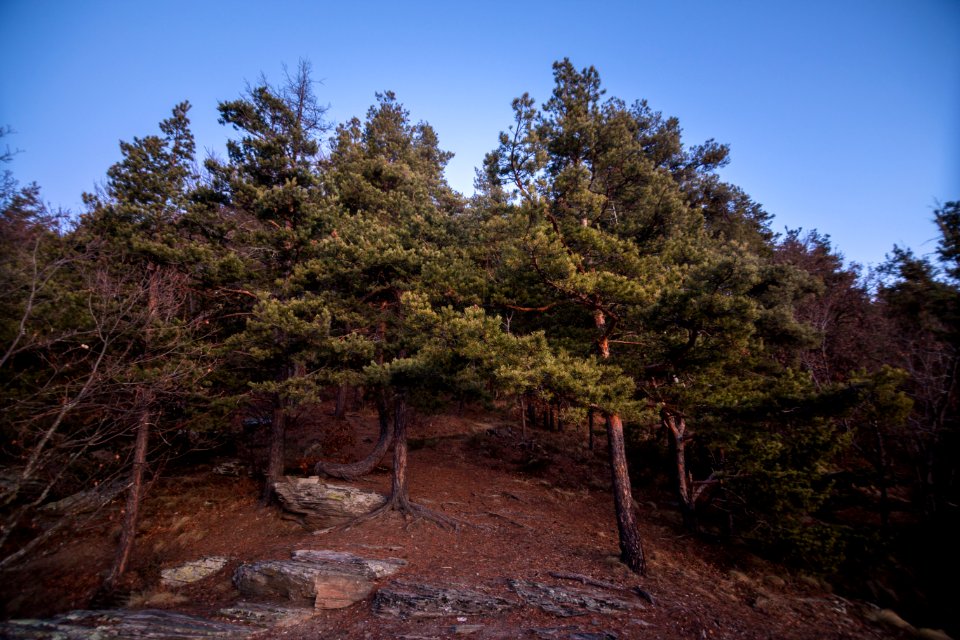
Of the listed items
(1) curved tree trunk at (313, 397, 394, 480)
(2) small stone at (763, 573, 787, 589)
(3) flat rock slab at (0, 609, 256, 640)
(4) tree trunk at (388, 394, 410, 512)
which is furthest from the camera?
(1) curved tree trunk at (313, 397, 394, 480)

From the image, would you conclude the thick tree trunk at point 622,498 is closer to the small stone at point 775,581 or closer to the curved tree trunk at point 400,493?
the small stone at point 775,581

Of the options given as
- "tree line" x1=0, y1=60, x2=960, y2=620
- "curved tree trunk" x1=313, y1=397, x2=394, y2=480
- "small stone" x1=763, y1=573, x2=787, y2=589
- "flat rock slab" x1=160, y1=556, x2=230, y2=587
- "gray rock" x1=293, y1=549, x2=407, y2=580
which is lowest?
"flat rock slab" x1=160, y1=556, x2=230, y2=587

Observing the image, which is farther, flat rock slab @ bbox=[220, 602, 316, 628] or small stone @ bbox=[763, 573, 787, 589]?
small stone @ bbox=[763, 573, 787, 589]

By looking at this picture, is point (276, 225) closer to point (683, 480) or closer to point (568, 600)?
point (568, 600)

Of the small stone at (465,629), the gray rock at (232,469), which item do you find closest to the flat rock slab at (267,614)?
the small stone at (465,629)

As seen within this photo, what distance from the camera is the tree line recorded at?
786 centimetres

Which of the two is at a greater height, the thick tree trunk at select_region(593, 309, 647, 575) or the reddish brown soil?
the thick tree trunk at select_region(593, 309, 647, 575)

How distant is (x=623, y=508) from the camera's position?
8680mm

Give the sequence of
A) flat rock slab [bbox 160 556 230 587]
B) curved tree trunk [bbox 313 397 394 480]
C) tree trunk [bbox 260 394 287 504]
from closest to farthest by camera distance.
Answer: flat rock slab [bbox 160 556 230 587] < tree trunk [bbox 260 394 287 504] < curved tree trunk [bbox 313 397 394 480]

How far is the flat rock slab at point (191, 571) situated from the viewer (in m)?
8.97

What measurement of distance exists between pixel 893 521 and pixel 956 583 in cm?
257

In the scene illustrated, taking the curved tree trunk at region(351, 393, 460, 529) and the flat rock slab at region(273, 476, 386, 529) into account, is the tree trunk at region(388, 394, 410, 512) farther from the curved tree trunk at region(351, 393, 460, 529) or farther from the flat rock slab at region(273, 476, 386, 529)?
the flat rock slab at region(273, 476, 386, 529)

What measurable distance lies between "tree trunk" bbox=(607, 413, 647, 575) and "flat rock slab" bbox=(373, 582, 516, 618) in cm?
322

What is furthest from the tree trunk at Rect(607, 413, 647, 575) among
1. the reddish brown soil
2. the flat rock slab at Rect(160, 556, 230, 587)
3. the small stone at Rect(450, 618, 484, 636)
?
the flat rock slab at Rect(160, 556, 230, 587)
